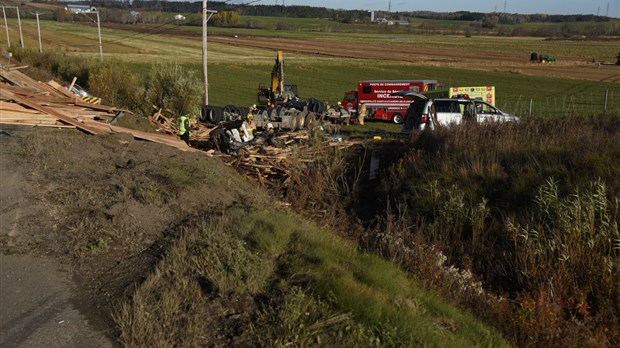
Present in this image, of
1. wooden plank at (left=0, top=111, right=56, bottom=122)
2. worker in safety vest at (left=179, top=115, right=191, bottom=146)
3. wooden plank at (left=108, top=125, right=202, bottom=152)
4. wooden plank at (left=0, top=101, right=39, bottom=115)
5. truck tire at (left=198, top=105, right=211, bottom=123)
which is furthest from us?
truck tire at (left=198, top=105, right=211, bottom=123)

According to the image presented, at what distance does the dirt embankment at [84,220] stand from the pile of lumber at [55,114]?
4.36ft

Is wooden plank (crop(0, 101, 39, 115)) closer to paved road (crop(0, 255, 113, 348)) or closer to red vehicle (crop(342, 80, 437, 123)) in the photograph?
paved road (crop(0, 255, 113, 348))

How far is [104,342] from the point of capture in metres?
4.70

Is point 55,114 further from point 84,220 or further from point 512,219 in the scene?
point 512,219

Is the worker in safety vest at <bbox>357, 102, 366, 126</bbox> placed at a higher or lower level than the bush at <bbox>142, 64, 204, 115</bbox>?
lower

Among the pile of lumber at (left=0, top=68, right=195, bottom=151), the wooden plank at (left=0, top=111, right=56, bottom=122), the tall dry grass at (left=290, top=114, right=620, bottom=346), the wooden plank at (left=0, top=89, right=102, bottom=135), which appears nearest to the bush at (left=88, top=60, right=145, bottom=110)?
the pile of lumber at (left=0, top=68, right=195, bottom=151)

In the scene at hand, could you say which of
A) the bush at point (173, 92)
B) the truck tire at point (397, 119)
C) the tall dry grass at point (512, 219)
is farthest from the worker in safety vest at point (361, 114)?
the tall dry grass at point (512, 219)

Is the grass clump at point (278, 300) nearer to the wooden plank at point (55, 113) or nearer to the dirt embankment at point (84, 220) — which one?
the dirt embankment at point (84, 220)

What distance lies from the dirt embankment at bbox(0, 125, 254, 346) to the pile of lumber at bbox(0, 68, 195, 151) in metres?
1.33

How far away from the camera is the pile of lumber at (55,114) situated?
14328 millimetres

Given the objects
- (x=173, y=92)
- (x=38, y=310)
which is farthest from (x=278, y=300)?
(x=173, y=92)

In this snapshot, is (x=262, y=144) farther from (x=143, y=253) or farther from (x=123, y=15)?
(x=123, y=15)

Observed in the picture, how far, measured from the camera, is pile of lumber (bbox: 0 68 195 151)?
14.3 m

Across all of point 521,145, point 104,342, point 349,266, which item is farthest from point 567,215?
point 104,342
